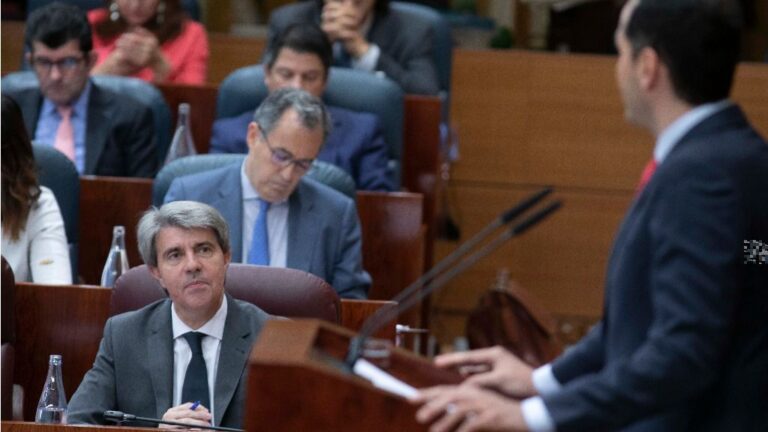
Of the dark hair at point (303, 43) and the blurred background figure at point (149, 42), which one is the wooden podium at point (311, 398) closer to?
the dark hair at point (303, 43)

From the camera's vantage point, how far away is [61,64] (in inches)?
170

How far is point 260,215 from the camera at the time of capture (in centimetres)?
360

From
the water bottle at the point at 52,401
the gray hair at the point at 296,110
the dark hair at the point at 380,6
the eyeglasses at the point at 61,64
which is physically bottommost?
the water bottle at the point at 52,401

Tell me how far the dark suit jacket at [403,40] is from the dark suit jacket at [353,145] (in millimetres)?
585

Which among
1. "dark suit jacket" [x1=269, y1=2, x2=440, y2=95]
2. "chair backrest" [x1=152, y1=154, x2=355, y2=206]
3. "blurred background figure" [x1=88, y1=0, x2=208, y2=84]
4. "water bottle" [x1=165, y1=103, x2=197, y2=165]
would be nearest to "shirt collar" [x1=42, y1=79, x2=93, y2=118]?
"water bottle" [x1=165, y1=103, x2=197, y2=165]

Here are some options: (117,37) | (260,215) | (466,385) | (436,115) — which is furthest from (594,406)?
(117,37)

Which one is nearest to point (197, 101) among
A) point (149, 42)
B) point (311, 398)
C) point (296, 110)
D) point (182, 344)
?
point (149, 42)

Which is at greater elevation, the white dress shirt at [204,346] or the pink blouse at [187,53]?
the pink blouse at [187,53]

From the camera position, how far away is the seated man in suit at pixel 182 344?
108 inches

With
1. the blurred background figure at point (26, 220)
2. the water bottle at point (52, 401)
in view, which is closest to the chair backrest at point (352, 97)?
the blurred background figure at point (26, 220)

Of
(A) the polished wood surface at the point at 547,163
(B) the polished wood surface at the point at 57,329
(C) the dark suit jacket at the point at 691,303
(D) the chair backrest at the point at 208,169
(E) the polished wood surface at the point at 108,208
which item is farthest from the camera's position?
(A) the polished wood surface at the point at 547,163

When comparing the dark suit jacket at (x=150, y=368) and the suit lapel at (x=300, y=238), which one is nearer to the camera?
the dark suit jacket at (x=150, y=368)

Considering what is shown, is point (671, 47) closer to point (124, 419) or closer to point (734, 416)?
point (734, 416)

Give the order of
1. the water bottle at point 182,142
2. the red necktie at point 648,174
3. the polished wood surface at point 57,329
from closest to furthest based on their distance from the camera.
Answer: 1. the red necktie at point 648,174
2. the polished wood surface at point 57,329
3. the water bottle at point 182,142
